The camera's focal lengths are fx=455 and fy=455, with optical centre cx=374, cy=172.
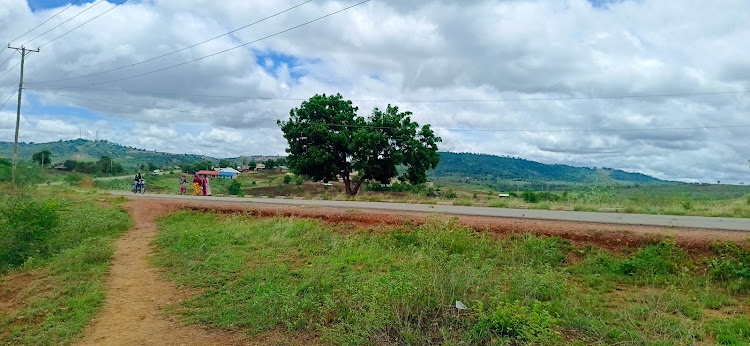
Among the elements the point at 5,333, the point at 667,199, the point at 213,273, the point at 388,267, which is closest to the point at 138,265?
the point at 213,273

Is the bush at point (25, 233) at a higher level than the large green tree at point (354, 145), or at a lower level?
lower

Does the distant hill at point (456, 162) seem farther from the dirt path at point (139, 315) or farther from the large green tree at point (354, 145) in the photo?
the dirt path at point (139, 315)

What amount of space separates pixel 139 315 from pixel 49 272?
4.71m

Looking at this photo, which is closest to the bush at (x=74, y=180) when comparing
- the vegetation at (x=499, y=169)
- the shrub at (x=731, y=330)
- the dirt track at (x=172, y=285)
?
the dirt track at (x=172, y=285)

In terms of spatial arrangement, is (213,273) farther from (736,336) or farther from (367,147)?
(367,147)

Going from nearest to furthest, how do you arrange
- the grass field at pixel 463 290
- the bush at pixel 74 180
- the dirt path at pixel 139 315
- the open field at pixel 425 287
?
the grass field at pixel 463 290 → the open field at pixel 425 287 → the dirt path at pixel 139 315 → the bush at pixel 74 180

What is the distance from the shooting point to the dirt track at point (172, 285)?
667 centimetres

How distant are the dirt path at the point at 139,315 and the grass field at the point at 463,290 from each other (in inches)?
13.6

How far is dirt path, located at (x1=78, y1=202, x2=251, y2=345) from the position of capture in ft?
21.6

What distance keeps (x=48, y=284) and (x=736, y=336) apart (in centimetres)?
1226

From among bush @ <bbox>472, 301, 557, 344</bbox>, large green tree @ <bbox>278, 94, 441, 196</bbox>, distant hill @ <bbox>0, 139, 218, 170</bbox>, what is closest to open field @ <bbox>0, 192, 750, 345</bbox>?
bush @ <bbox>472, 301, 557, 344</bbox>

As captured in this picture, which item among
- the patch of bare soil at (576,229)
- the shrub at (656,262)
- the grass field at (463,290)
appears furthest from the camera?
the patch of bare soil at (576,229)

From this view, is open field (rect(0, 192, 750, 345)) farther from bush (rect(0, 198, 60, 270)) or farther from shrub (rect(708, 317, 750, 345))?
bush (rect(0, 198, 60, 270))

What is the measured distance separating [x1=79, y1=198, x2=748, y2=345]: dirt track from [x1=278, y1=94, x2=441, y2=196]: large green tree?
1661cm
